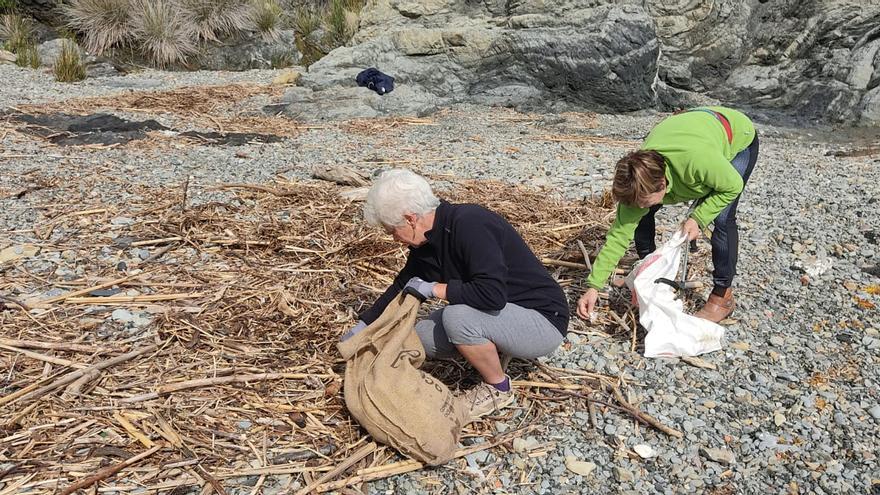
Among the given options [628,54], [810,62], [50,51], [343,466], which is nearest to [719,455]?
[343,466]

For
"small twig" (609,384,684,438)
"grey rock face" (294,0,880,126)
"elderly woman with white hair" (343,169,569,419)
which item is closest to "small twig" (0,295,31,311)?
"elderly woman with white hair" (343,169,569,419)

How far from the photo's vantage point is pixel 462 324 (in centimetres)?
297

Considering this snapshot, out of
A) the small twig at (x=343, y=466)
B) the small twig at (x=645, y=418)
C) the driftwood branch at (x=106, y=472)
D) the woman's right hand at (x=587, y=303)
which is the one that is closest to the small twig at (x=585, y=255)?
the woman's right hand at (x=587, y=303)

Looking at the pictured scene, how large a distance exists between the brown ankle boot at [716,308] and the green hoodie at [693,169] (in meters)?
0.61

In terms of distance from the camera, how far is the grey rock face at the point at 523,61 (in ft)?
37.0

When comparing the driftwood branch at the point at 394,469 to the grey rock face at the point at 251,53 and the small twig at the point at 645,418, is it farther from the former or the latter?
the grey rock face at the point at 251,53

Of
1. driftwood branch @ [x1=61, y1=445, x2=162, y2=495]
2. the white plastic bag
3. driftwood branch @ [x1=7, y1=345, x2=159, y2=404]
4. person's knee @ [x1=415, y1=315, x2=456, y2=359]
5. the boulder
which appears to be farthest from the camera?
the boulder

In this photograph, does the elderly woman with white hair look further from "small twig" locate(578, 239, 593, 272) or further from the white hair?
"small twig" locate(578, 239, 593, 272)

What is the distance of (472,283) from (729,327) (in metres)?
2.00

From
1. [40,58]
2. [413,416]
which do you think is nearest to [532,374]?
[413,416]

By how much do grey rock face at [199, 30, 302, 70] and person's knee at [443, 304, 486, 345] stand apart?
45.2 feet

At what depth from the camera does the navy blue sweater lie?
2.87m

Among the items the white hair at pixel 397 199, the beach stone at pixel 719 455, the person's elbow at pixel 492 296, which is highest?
the white hair at pixel 397 199

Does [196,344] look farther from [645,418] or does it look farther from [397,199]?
[645,418]
